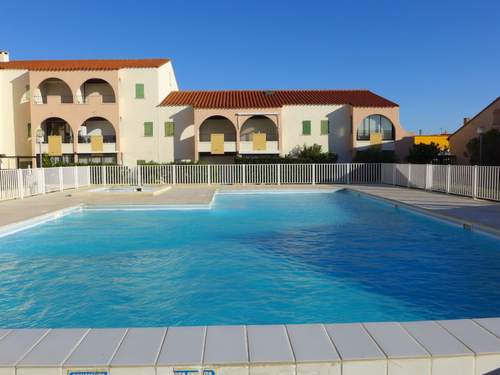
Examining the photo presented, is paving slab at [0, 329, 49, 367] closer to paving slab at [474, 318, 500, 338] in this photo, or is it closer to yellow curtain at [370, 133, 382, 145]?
paving slab at [474, 318, 500, 338]

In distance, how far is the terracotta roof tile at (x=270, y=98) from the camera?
30.7m

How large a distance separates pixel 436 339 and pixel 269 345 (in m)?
1.25

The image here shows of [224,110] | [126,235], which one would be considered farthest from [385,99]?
[126,235]

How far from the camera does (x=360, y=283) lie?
19.8 feet

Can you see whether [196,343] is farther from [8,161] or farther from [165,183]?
[8,161]

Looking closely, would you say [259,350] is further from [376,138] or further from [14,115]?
[14,115]

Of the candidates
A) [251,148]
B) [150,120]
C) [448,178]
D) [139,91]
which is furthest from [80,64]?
[448,178]

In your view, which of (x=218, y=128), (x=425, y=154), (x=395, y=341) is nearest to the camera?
(x=395, y=341)

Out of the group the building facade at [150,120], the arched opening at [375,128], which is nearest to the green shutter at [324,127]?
the building facade at [150,120]

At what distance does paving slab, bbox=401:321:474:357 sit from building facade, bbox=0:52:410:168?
2696 centimetres

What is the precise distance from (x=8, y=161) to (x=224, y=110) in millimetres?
16584

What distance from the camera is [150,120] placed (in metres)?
31.0

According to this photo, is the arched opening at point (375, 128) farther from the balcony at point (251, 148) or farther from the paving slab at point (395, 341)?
the paving slab at point (395, 341)

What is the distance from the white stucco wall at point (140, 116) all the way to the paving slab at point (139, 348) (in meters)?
28.4
